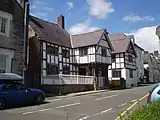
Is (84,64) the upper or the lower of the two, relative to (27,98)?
upper

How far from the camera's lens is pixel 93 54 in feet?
108

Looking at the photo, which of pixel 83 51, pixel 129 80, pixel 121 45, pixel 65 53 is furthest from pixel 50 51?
pixel 129 80

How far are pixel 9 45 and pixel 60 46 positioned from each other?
40.4 feet

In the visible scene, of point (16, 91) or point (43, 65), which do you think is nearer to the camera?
point (16, 91)

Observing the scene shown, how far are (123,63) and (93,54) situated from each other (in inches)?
457

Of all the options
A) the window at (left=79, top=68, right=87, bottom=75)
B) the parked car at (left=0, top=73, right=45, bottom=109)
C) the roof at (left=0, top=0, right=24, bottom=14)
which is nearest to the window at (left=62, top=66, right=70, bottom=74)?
the window at (left=79, top=68, right=87, bottom=75)

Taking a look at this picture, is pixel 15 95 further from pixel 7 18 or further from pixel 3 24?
pixel 7 18

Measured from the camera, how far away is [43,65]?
2812cm

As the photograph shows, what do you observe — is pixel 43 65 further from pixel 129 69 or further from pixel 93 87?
pixel 129 69

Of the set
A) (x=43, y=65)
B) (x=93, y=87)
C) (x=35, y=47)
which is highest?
(x=35, y=47)

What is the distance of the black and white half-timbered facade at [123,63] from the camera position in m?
42.7

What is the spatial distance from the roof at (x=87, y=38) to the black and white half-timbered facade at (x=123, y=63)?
8774 mm

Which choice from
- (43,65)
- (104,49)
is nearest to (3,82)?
(43,65)

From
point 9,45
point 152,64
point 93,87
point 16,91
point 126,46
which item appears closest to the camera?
point 16,91
